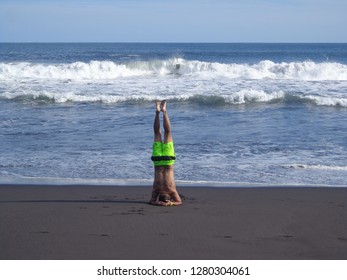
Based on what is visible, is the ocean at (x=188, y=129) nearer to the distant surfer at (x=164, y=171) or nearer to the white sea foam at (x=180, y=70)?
the white sea foam at (x=180, y=70)

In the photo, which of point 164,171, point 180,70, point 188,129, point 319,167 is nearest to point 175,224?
point 164,171

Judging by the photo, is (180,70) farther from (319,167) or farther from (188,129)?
(319,167)

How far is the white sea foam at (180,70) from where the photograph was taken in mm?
29967

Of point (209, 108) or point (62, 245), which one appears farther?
point (209, 108)

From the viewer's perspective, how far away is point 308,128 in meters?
14.7

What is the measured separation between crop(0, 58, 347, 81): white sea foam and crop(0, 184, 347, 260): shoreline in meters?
21.9

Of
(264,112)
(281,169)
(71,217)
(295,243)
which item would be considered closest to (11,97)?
(264,112)

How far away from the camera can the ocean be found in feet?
32.6

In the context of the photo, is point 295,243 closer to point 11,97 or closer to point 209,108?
point 209,108

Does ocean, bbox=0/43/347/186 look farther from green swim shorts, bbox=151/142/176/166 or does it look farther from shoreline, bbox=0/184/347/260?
green swim shorts, bbox=151/142/176/166

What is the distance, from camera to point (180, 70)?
35.0m

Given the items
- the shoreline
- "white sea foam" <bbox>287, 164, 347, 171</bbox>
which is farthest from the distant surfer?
"white sea foam" <bbox>287, 164, 347, 171</bbox>

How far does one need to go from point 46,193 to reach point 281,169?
13.4 feet

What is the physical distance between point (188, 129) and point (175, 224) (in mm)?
8277
